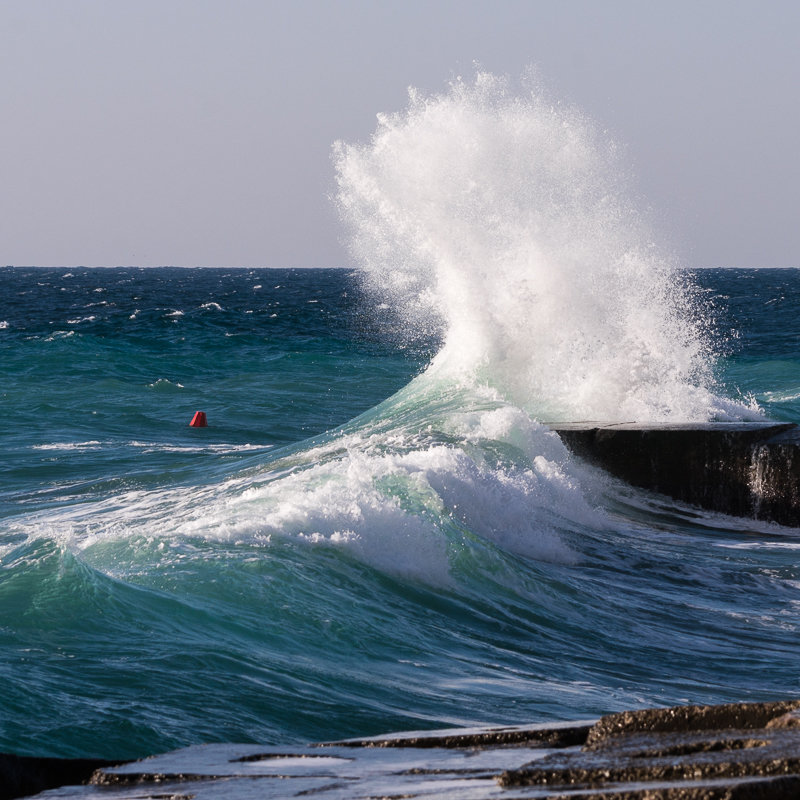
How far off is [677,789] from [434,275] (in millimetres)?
14798

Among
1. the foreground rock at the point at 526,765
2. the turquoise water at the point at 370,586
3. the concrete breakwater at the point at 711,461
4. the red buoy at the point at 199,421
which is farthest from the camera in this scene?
the red buoy at the point at 199,421

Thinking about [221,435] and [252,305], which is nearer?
[221,435]

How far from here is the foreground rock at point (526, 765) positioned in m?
2.19

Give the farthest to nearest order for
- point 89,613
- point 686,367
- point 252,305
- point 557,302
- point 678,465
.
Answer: point 252,305 → point 557,302 → point 686,367 → point 678,465 → point 89,613

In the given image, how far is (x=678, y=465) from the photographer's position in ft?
34.5

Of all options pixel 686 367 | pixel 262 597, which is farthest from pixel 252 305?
pixel 262 597

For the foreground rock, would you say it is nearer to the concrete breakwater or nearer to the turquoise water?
the turquoise water

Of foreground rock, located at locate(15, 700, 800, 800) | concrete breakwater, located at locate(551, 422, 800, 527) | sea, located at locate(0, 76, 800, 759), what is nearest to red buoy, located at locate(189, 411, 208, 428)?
sea, located at locate(0, 76, 800, 759)

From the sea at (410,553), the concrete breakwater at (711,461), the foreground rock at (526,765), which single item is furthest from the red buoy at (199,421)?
the foreground rock at (526,765)

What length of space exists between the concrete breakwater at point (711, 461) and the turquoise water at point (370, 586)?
215 mm

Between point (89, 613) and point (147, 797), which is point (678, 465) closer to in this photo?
point (89, 613)

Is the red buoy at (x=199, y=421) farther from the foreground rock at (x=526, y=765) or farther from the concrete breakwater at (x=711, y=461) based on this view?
the foreground rock at (x=526, y=765)

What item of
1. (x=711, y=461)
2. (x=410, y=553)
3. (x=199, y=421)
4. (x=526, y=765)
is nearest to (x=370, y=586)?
(x=410, y=553)

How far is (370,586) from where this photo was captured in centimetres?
675
